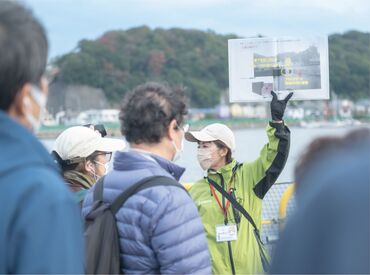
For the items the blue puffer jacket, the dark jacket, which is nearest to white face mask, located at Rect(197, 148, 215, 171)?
the blue puffer jacket

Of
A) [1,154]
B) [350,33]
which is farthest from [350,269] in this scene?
[350,33]

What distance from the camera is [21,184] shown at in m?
1.61

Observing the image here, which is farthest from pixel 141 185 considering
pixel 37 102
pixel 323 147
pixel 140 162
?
pixel 323 147

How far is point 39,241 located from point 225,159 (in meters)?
3.21

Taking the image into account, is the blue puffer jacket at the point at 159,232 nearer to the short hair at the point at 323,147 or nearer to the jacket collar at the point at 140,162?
the jacket collar at the point at 140,162

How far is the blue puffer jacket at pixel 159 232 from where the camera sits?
2572 mm

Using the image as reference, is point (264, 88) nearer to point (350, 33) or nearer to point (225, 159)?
point (225, 159)

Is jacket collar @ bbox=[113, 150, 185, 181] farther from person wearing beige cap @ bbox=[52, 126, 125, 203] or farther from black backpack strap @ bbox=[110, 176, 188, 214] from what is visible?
person wearing beige cap @ bbox=[52, 126, 125, 203]

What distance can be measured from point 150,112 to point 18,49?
116 cm

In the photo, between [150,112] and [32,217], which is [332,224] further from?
[150,112]

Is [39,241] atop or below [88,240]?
atop

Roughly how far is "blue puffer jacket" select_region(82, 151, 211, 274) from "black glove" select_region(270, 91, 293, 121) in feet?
6.28

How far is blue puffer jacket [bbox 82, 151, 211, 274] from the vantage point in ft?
8.44

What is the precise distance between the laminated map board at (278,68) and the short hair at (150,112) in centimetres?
199
